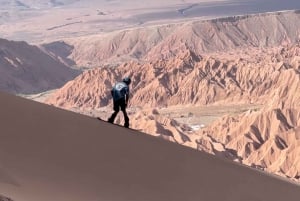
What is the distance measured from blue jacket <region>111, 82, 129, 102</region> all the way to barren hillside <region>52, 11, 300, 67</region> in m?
162

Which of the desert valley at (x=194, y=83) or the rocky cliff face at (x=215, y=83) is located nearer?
the rocky cliff face at (x=215, y=83)

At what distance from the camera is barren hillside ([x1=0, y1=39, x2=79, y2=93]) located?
430 ft

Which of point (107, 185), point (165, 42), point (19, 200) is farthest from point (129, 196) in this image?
point (165, 42)

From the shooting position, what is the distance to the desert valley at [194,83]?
2308 inches

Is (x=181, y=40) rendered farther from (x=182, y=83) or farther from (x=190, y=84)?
(x=190, y=84)

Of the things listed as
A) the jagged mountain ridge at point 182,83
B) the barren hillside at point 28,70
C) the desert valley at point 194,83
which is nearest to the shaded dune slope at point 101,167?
the desert valley at point 194,83

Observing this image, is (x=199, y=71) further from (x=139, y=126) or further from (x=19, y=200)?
(x=19, y=200)

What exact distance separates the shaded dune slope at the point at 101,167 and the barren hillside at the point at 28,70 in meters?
118

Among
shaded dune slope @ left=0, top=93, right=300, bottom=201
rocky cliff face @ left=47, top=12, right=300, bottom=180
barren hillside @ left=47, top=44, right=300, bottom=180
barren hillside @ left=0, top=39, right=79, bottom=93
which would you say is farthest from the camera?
barren hillside @ left=0, top=39, right=79, bottom=93

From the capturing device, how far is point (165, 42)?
184625 mm

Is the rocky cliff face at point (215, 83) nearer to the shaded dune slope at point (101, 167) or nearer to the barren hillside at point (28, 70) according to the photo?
the barren hillside at point (28, 70)

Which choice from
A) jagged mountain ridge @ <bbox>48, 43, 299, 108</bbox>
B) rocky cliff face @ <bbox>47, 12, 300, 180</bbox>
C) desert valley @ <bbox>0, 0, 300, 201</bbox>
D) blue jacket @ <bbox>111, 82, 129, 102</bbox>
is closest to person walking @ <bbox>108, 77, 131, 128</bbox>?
blue jacket @ <bbox>111, 82, 129, 102</bbox>

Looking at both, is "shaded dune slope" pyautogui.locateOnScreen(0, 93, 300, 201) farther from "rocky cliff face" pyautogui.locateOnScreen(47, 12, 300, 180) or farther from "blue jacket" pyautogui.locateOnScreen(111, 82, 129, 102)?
"rocky cliff face" pyautogui.locateOnScreen(47, 12, 300, 180)

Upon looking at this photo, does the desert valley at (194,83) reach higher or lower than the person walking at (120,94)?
higher
